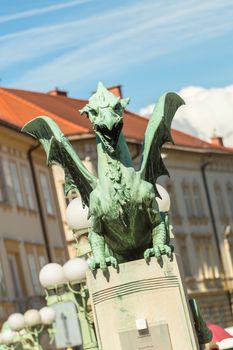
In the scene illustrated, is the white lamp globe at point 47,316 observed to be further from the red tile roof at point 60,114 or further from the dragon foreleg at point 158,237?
the red tile roof at point 60,114

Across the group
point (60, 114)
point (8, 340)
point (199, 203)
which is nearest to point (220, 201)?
point (199, 203)

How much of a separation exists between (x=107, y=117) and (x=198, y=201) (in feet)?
216

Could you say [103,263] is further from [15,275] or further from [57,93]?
[57,93]

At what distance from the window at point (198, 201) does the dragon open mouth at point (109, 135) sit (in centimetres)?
6490

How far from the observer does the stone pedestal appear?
36.1 feet

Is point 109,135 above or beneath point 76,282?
beneath

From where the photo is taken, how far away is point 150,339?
11.0 m

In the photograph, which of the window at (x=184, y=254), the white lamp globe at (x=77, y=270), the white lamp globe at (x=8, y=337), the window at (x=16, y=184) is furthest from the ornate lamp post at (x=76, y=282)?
the window at (x=184, y=254)

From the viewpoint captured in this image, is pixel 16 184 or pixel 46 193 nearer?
pixel 16 184

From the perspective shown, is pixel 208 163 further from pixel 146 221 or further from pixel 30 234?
pixel 146 221

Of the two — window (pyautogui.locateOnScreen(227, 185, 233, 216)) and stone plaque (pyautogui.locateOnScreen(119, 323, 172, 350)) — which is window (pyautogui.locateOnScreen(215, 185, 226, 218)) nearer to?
window (pyautogui.locateOnScreen(227, 185, 233, 216))

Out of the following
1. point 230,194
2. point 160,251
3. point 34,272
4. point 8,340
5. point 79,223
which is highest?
point 230,194

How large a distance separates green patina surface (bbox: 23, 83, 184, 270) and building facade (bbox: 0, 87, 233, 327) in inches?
2145

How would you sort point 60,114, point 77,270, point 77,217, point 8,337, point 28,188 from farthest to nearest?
point 60,114
point 28,188
point 8,337
point 77,270
point 77,217
